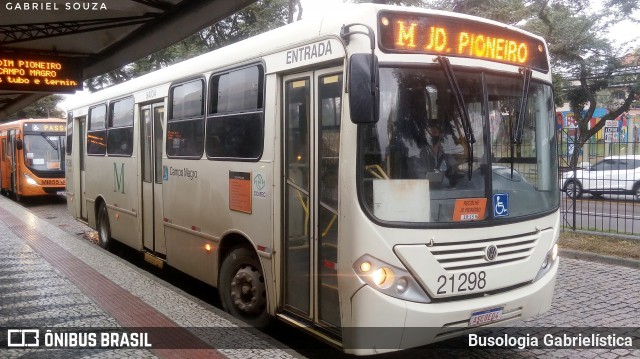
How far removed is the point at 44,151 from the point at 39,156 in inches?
9.8

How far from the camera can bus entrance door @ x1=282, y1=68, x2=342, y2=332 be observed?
4414 millimetres

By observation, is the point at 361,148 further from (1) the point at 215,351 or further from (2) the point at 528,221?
(1) the point at 215,351

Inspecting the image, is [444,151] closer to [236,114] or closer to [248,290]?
[236,114]

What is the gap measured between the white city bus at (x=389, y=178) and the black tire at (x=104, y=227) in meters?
5.16

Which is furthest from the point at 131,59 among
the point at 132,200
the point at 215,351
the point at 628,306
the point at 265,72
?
the point at 628,306

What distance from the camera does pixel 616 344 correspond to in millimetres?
5258

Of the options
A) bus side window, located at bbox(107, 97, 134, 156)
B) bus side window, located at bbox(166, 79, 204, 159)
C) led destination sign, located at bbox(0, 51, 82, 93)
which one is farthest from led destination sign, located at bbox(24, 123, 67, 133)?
bus side window, located at bbox(166, 79, 204, 159)

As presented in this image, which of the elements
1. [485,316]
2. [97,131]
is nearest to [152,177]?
[97,131]

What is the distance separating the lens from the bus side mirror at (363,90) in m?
3.85

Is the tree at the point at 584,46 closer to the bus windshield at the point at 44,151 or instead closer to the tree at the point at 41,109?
the bus windshield at the point at 44,151

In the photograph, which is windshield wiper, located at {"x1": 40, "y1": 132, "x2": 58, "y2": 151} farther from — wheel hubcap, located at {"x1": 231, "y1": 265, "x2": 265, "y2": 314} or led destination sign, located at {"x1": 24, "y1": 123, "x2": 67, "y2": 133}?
wheel hubcap, located at {"x1": 231, "y1": 265, "x2": 265, "y2": 314}

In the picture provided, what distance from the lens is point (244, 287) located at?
222 inches

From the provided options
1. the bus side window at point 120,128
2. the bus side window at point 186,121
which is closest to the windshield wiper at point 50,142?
the bus side window at point 120,128

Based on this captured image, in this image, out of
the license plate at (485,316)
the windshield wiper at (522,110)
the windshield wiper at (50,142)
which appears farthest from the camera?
the windshield wiper at (50,142)
